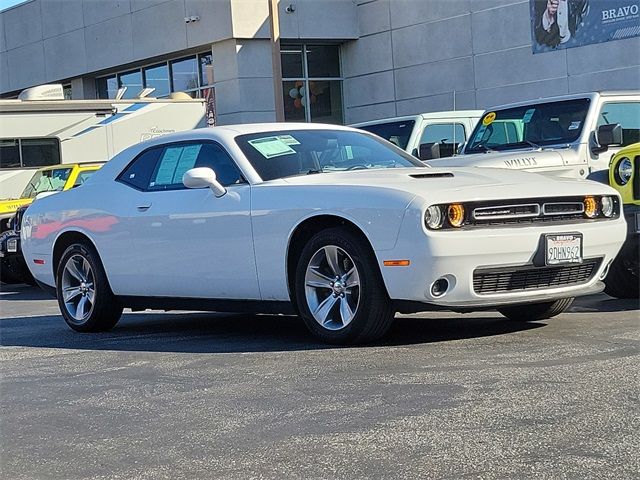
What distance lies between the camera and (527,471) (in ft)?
13.0

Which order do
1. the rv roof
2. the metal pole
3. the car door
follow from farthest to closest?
the metal pole → the rv roof → the car door

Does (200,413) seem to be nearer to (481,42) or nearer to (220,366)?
(220,366)

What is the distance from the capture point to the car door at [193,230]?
24.7 feet

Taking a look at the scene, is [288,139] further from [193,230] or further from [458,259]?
[458,259]

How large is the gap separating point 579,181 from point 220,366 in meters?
2.61

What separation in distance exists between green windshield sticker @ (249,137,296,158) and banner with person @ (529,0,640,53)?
1845 centimetres

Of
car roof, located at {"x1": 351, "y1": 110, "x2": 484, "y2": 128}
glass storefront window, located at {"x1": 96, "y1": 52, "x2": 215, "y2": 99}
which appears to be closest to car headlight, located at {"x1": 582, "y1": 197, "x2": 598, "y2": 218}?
car roof, located at {"x1": 351, "y1": 110, "x2": 484, "y2": 128}

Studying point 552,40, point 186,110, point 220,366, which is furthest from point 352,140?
point 552,40

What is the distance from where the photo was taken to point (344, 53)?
106 feet

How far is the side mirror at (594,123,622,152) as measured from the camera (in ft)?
33.6

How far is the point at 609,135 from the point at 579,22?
1634 centimetres

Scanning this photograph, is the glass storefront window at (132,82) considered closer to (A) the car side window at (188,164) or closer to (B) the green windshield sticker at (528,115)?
(B) the green windshield sticker at (528,115)

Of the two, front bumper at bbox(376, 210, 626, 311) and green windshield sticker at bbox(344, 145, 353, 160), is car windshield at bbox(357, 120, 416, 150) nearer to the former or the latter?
green windshield sticker at bbox(344, 145, 353, 160)

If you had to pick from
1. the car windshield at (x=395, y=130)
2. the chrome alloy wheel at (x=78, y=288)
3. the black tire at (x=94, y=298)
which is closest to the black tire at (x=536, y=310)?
the black tire at (x=94, y=298)
